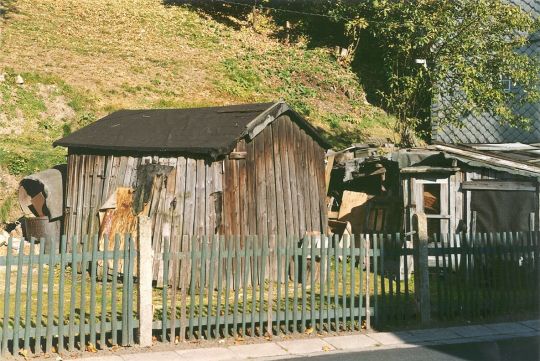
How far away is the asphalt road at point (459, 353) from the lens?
862cm

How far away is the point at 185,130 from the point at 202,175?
163 centimetres

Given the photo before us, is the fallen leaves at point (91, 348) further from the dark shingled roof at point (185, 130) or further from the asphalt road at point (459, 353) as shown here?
the dark shingled roof at point (185, 130)

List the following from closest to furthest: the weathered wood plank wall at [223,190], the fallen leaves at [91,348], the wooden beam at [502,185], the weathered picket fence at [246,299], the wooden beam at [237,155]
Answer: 1. the fallen leaves at [91,348]
2. the weathered picket fence at [246,299]
3. the weathered wood plank wall at [223,190]
4. the wooden beam at [237,155]
5. the wooden beam at [502,185]

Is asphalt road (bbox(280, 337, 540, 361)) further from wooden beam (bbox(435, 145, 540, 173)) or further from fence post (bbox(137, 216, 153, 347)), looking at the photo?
wooden beam (bbox(435, 145, 540, 173))

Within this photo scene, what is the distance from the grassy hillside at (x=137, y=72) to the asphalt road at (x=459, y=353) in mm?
13210

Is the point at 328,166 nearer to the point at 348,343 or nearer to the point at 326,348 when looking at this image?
the point at 348,343

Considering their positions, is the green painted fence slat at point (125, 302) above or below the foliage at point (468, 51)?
below

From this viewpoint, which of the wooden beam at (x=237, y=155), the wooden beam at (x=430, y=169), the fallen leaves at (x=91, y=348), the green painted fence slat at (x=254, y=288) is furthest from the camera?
the wooden beam at (x=430, y=169)

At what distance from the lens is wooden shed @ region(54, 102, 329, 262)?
13172mm

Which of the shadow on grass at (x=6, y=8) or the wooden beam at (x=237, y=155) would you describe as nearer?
the wooden beam at (x=237, y=155)

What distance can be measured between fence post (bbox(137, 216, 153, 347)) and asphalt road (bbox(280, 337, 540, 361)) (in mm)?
2192

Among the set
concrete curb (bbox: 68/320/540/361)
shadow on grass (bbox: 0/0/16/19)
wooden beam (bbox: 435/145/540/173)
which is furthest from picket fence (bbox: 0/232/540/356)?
shadow on grass (bbox: 0/0/16/19)

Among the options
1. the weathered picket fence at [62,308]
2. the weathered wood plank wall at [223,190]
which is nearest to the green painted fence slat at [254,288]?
the weathered picket fence at [62,308]

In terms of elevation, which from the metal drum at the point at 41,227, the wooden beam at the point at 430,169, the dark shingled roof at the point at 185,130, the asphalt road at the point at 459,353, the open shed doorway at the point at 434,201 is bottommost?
the asphalt road at the point at 459,353
